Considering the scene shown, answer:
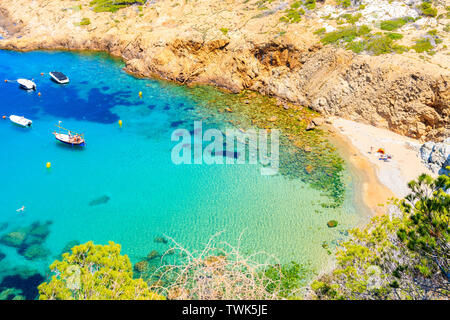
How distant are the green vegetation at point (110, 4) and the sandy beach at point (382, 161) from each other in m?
66.9

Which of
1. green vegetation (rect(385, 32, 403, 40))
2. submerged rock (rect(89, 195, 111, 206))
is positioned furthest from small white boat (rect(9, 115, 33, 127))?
green vegetation (rect(385, 32, 403, 40))

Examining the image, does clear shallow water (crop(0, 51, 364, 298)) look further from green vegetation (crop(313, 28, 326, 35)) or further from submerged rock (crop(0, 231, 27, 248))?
green vegetation (crop(313, 28, 326, 35))

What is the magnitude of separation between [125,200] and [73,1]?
78.5 m

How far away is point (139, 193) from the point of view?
107 feet

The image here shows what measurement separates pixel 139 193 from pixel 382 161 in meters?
30.6

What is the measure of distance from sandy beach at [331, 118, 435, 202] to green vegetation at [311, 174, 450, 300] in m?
16.6

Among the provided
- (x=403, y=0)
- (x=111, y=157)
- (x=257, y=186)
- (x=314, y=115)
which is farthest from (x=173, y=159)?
(x=403, y=0)

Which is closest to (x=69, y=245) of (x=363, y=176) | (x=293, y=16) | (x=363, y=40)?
(x=363, y=176)

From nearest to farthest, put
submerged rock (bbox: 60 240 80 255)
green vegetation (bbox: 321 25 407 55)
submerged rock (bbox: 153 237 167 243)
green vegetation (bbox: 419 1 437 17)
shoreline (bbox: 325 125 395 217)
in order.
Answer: submerged rock (bbox: 60 240 80 255)
submerged rock (bbox: 153 237 167 243)
shoreline (bbox: 325 125 395 217)
green vegetation (bbox: 321 25 407 55)
green vegetation (bbox: 419 1 437 17)

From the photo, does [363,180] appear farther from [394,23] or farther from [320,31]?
[394,23]

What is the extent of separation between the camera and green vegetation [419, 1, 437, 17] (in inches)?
2009

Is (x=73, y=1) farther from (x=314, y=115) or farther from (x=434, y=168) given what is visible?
(x=434, y=168)

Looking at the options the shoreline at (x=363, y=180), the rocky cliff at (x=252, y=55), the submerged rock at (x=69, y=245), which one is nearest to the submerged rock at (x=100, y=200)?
the submerged rock at (x=69, y=245)

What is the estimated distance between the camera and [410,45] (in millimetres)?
46625
